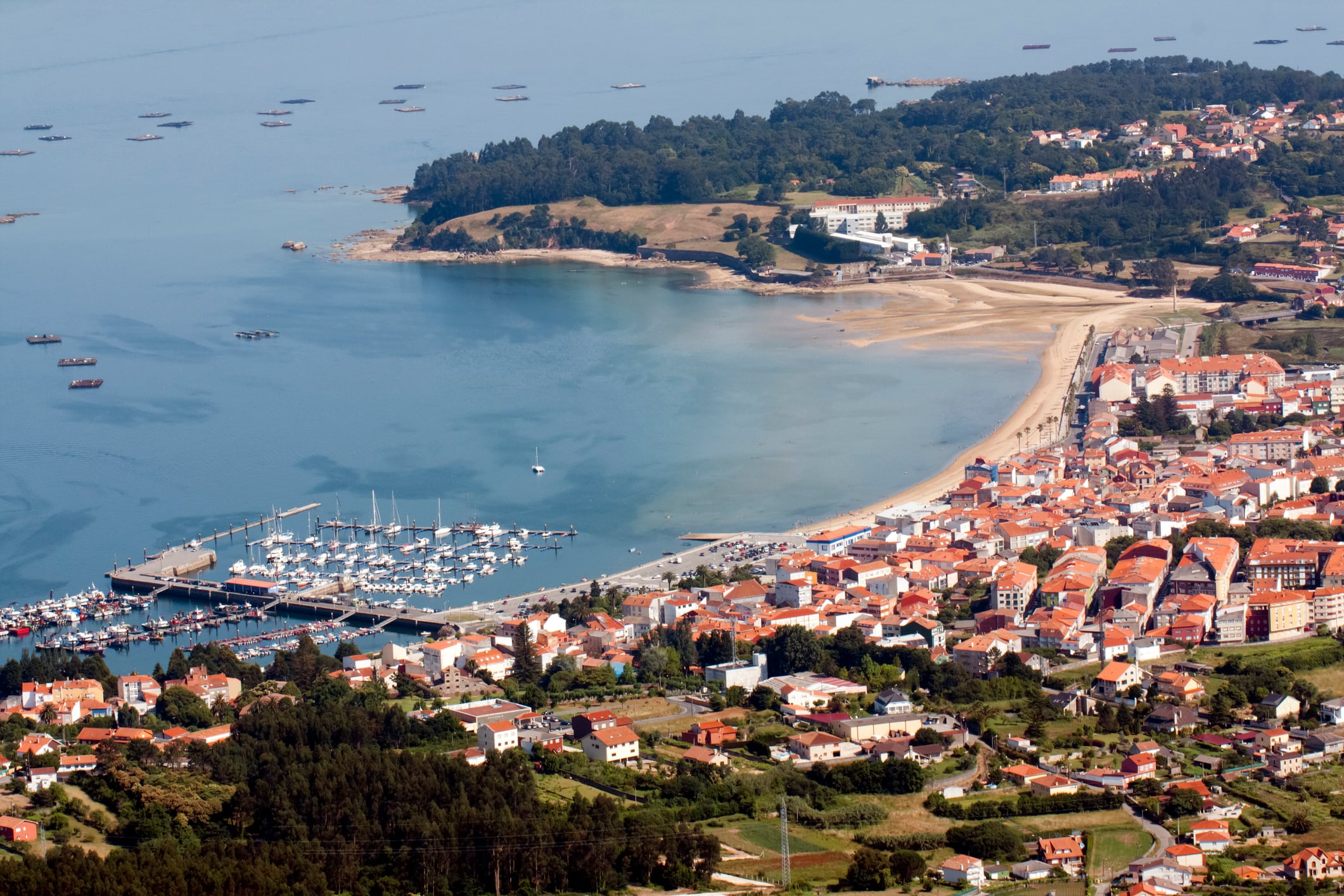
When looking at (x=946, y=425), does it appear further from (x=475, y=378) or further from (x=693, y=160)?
(x=693, y=160)

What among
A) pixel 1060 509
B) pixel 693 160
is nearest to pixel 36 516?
pixel 1060 509

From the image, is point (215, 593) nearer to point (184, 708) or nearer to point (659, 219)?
point (184, 708)

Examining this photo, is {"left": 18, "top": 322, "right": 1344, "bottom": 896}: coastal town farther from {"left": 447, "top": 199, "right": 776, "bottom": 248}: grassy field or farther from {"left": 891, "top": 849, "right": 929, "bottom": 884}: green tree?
{"left": 447, "top": 199, "right": 776, "bottom": 248}: grassy field

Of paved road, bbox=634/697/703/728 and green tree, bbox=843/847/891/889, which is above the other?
green tree, bbox=843/847/891/889

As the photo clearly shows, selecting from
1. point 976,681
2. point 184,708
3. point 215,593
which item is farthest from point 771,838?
point 215,593

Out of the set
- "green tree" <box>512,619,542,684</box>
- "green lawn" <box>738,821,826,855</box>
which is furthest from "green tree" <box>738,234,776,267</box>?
"green lawn" <box>738,821,826,855</box>

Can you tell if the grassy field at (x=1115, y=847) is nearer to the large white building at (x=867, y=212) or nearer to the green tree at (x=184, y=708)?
the green tree at (x=184, y=708)

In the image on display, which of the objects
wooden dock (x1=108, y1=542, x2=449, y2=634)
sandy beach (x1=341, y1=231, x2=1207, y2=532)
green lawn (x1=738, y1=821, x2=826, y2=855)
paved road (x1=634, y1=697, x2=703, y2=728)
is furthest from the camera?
sandy beach (x1=341, y1=231, x2=1207, y2=532)
